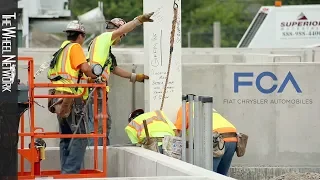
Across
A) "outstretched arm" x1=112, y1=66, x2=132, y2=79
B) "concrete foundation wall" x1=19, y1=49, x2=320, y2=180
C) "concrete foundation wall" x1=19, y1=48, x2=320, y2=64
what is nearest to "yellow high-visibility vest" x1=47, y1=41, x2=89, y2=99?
"outstretched arm" x1=112, y1=66, x2=132, y2=79

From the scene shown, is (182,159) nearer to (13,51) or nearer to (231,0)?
(13,51)

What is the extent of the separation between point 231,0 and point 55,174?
55.3 m

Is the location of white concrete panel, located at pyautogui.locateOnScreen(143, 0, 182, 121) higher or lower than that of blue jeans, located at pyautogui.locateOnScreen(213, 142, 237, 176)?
higher

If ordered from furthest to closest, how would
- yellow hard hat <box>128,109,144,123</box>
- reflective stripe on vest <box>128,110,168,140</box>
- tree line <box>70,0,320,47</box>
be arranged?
1. tree line <box>70,0,320,47</box>
2. yellow hard hat <box>128,109,144,123</box>
3. reflective stripe on vest <box>128,110,168,140</box>

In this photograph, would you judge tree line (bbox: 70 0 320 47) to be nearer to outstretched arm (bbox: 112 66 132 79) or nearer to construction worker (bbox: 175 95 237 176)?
outstretched arm (bbox: 112 66 132 79)

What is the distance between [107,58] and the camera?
41.5 ft

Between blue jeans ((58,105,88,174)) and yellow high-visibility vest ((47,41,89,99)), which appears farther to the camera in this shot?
yellow high-visibility vest ((47,41,89,99))

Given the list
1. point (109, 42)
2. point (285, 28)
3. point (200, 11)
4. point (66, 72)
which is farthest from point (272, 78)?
point (200, 11)

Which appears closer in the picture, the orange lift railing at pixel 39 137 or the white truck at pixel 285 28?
the orange lift railing at pixel 39 137

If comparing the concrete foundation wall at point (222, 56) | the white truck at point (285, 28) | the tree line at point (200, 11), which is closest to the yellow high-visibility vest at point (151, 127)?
the concrete foundation wall at point (222, 56)

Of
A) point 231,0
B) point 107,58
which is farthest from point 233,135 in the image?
point 231,0

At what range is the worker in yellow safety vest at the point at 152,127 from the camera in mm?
12211

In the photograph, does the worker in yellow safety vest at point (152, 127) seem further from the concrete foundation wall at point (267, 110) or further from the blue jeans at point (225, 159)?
the concrete foundation wall at point (267, 110)

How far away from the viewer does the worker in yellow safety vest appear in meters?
12.2
